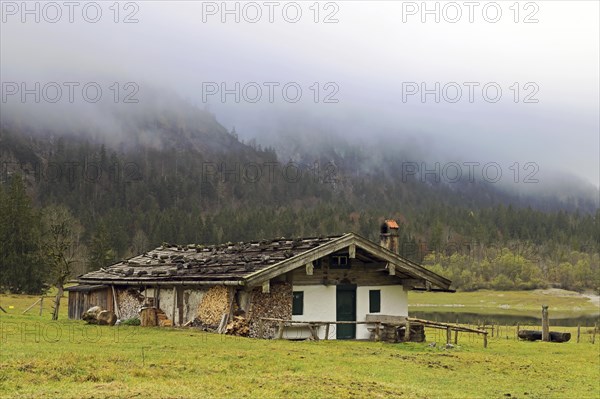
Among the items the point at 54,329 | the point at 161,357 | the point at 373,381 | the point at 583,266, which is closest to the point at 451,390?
the point at 373,381

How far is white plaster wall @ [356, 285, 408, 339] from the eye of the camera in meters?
36.1

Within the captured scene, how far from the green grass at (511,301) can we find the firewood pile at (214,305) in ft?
239

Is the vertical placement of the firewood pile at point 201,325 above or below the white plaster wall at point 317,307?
below

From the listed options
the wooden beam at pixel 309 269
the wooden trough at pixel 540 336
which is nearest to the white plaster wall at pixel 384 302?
the wooden beam at pixel 309 269

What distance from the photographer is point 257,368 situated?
22.2 meters

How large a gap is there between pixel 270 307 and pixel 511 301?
9597cm

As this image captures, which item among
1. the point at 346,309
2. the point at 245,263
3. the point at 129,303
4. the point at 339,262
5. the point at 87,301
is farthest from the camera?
the point at 87,301

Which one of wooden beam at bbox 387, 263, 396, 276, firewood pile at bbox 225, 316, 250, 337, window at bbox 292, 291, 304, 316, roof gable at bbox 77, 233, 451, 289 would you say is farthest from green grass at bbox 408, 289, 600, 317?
firewood pile at bbox 225, 316, 250, 337

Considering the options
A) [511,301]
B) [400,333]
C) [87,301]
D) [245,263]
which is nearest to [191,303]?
[245,263]

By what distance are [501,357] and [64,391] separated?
1848cm

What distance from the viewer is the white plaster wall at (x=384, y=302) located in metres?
36.1

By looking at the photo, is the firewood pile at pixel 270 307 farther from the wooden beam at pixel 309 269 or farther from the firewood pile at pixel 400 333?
the firewood pile at pixel 400 333

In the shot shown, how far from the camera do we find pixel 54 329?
1303 inches

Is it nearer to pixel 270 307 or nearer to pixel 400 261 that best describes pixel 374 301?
pixel 400 261
